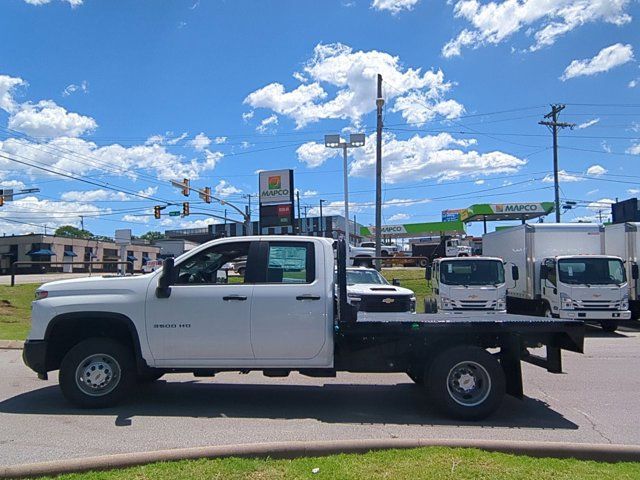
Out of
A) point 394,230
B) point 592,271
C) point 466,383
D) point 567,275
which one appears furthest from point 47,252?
point 466,383

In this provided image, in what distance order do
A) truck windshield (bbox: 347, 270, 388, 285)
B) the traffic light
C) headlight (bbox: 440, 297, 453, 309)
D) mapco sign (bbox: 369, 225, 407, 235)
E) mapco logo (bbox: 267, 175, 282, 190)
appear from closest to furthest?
1. truck windshield (bbox: 347, 270, 388, 285)
2. headlight (bbox: 440, 297, 453, 309)
3. the traffic light
4. mapco logo (bbox: 267, 175, 282, 190)
5. mapco sign (bbox: 369, 225, 407, 235)

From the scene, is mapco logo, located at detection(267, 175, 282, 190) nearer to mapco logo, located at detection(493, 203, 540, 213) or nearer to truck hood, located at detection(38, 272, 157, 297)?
mapco logo, located at detection(493, 203, 540, 213)

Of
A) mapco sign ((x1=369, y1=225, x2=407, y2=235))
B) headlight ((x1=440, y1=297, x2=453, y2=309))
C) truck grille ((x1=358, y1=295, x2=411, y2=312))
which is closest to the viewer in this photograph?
truck grille ((x1=358, y1=295, x2=411, y2=312))

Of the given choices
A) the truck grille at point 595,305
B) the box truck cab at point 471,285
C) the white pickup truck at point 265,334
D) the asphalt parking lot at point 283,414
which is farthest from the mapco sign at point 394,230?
the white pickup truck at point 265,334

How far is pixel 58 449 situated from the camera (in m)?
5.14

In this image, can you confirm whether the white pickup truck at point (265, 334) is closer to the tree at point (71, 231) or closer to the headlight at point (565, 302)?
the headlight at point (565, 302)

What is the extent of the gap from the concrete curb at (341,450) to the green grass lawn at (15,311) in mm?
9938

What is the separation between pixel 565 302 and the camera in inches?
601

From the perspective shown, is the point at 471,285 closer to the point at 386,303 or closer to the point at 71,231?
the point at 386,303

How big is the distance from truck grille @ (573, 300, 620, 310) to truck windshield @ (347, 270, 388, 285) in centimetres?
533

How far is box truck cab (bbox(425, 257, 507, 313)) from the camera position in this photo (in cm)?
1562

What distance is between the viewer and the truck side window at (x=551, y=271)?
51.3ft

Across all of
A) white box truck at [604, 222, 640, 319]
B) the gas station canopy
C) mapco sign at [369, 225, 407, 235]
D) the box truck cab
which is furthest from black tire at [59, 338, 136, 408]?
mapco sign at [369, 225, 407, 235]

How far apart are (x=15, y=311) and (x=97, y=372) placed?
15516 mm
